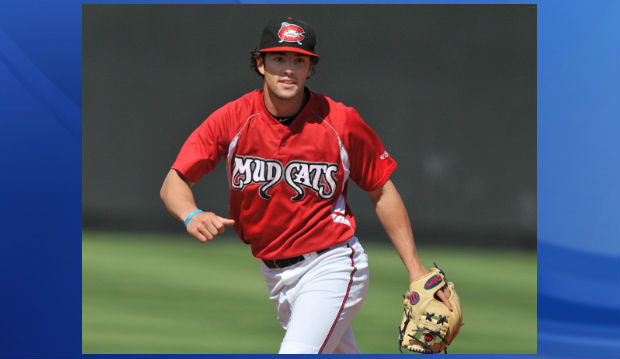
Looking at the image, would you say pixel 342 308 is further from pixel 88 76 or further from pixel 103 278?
pixel 88 76

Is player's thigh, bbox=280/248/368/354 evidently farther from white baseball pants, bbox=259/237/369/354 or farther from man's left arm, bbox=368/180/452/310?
man's left arm, bbox=368/180/452/310

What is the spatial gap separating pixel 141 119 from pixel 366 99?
342 cm

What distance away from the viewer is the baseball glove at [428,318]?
4141 mm

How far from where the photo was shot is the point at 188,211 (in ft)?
12.8

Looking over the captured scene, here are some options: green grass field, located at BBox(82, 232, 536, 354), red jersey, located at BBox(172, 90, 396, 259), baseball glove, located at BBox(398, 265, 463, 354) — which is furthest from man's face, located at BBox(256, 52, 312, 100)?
green grass field, located at BBox(82, 232, 536, 354)

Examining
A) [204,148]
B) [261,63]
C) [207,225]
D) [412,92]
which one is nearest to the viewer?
[207,225]

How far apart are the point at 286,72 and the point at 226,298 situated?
4.93 meters

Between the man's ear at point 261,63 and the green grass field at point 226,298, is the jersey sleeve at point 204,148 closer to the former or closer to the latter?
the man's ear at point 261,63

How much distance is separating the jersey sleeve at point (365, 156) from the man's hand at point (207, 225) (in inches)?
38.0

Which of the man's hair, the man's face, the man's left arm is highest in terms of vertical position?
the man's hair

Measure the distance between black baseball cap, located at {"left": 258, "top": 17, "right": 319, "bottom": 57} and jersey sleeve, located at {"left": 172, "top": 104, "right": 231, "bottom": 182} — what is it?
45 cm

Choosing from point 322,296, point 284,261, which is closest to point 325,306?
point 322,296

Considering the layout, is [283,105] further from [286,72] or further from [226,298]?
[226,298]

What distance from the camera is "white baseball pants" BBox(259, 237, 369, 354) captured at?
3.97 m
